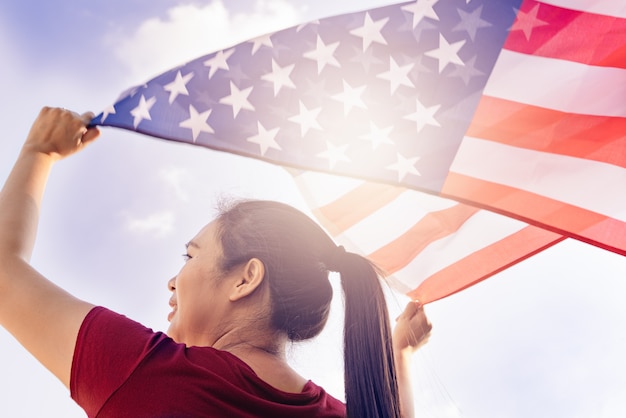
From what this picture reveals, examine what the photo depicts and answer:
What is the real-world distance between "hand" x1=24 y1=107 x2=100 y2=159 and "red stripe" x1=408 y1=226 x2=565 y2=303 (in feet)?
7.55

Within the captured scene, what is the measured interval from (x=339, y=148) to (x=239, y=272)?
3.49ft

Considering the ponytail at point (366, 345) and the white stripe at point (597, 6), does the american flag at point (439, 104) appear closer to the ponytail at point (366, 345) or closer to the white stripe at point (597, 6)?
the white stripe at point (597, 6)

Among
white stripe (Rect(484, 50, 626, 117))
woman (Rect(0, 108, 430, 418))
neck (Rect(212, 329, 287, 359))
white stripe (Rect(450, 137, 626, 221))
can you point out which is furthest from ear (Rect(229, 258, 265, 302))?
white stripe (Rect(484, 50, 626, 117))

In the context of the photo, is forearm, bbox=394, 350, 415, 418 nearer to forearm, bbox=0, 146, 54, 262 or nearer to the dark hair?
the dark hair

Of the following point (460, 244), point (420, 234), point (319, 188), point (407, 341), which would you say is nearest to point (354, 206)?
point (319, 188)

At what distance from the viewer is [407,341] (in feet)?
11.8

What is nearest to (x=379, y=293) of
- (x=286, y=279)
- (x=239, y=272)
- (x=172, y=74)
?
(x=286, y=279)

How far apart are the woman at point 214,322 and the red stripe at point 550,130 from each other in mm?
1129

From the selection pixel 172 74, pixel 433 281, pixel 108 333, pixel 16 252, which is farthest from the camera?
pixel 433 281

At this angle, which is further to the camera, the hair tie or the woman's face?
the hair tie

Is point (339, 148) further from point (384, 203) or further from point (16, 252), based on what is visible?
point (16, 252)

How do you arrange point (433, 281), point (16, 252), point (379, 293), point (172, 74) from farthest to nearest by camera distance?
point (433, 281), point (172, 74), point (379, 293), point (16, 252)

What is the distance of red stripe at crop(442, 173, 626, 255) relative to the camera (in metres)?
3.21

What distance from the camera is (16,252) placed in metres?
2.12
